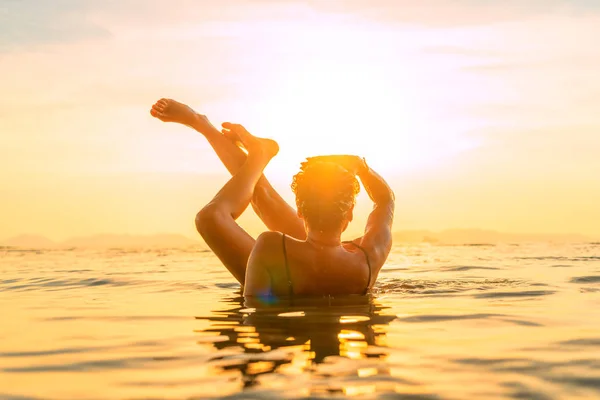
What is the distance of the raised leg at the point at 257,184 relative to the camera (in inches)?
301

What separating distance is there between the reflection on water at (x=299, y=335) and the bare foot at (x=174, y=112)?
265cm

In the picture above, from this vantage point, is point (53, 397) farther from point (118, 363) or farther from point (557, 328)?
point (557, 328)

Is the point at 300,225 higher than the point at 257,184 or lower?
lower

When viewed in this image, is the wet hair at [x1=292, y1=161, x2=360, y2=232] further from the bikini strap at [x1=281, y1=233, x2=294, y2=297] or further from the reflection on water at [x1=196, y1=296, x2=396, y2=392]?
the reflection on water at [x1=196, y1=296, x2=396, y2=392]

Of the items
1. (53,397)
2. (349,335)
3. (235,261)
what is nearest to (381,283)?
(235,261)

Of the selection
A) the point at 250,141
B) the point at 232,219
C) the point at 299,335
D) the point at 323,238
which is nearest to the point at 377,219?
the point at 323,238

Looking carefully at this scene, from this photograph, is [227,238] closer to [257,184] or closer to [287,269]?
[287,269]

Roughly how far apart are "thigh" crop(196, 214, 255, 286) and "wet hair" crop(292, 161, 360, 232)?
3.20ft

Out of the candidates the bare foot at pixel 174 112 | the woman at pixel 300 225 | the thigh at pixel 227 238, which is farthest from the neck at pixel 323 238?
the bare foot at pixel 174 112

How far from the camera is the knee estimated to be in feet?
22.0

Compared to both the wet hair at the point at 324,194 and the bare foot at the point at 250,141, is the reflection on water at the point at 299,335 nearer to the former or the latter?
the wet hair at the point at 324,194

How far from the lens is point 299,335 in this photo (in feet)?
14.7

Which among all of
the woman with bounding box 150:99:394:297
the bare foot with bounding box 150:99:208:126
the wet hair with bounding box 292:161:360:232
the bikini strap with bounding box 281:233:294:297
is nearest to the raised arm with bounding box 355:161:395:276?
the woman with bounding box 150:99:394:297

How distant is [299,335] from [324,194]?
1.80 meters
